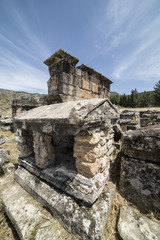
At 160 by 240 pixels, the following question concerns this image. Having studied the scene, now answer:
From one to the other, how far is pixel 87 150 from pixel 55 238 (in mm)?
1339

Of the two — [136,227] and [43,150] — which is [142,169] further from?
[43,150]

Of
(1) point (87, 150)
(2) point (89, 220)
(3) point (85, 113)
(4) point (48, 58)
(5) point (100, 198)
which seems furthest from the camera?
(4) point (48, 58)

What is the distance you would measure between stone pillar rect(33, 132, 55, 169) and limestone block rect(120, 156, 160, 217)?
158cm

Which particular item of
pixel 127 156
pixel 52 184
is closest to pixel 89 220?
pixel 52 184

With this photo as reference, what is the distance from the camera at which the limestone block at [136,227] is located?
131cm

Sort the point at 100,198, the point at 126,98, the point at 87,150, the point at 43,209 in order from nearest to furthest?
the point at 87,150, the point at 100,198, the point at 43,209, the point at 126,98

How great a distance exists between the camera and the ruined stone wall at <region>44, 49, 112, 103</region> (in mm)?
3373

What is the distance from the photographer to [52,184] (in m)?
1.99

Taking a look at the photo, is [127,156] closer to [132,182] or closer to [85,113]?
[132,182]

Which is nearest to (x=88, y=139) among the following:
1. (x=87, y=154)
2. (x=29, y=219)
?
(x=87, y=154)

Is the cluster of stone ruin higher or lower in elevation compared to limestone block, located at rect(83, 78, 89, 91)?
lower

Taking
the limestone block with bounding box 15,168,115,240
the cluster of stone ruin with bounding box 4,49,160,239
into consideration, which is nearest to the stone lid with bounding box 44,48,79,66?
the cluster of stone ruin with bounding box 4,49,160,239

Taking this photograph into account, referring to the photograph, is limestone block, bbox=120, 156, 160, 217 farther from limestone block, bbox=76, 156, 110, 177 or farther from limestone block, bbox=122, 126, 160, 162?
limestone block, bbox=76, 156, 110, 177

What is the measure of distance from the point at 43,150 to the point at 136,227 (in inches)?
77.8
